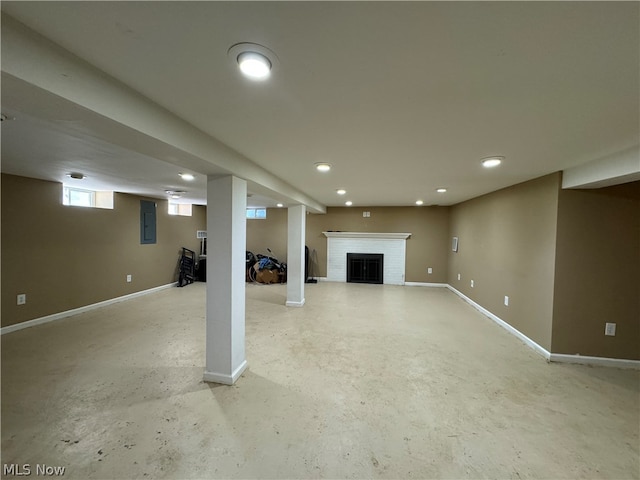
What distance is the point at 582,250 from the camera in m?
2.71

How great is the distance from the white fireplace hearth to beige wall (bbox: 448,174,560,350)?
1820mm

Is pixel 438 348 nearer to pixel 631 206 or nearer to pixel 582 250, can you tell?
pixel 582 250

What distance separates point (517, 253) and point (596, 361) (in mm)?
1347

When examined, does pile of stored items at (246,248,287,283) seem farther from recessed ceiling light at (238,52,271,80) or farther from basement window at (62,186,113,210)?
recessed ceiling light at (238,52,271,80)

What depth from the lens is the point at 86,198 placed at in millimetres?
4688

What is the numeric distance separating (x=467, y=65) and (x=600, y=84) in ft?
2.21

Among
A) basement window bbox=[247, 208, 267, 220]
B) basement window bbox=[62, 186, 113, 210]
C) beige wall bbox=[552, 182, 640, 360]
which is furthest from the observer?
basement window bbox=[247, 208, 267, 220]

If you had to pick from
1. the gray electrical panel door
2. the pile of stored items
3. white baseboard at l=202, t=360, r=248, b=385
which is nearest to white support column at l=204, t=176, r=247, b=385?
white baseboard at l=202, t=360, r=248, b=385

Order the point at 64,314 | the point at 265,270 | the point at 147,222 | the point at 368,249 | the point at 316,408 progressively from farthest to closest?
the point at 368,249 → the point at 265,270 → the point at 147,222 → the point at 64,314 → the point at 316,408

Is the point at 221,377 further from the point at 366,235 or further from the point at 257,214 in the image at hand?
the point at 257,214

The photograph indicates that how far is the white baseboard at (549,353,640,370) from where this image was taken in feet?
8.76

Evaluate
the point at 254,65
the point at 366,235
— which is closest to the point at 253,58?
the point at 254,65

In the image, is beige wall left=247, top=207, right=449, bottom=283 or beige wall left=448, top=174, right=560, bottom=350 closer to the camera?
beige wall left=448, top=174, right=560, bottom=350

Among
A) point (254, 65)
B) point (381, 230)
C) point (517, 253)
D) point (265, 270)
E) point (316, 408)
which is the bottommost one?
point (316, 408)
